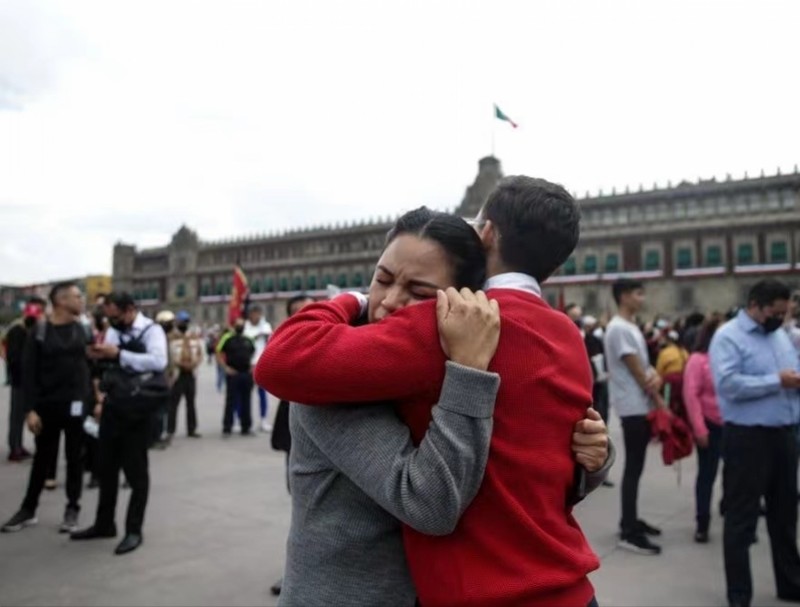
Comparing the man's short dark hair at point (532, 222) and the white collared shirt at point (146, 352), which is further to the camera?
the white collared shirt at point (146, 352)

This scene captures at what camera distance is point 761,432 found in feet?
10.9

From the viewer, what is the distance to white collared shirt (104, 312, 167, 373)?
4316 mm

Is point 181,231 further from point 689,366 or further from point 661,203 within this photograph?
point 689,366

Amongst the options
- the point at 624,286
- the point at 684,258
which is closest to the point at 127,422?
the point at 624,286

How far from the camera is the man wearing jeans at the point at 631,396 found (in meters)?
4.21

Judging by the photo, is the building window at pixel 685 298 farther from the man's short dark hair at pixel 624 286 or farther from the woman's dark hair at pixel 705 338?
the man's short dark hair at pixel 624 286

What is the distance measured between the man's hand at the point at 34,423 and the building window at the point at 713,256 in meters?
42.9

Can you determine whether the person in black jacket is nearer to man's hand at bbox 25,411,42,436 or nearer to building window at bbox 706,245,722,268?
man's hand at bbox 25,411,42,436

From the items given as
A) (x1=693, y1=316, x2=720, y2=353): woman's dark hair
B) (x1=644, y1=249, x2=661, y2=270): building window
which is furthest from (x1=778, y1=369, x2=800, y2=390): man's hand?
(x1=644, y1=249, x2=661, y2=270): building window

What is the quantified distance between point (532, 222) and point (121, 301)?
3968 millimetres

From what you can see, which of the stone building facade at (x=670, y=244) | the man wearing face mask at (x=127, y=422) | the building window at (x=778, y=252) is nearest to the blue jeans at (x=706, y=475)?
the man wearing face mask at (x=127, y=422)

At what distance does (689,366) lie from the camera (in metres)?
4.75

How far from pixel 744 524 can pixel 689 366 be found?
172cm

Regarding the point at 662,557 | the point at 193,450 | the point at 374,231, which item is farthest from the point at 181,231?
the point at 662,557
